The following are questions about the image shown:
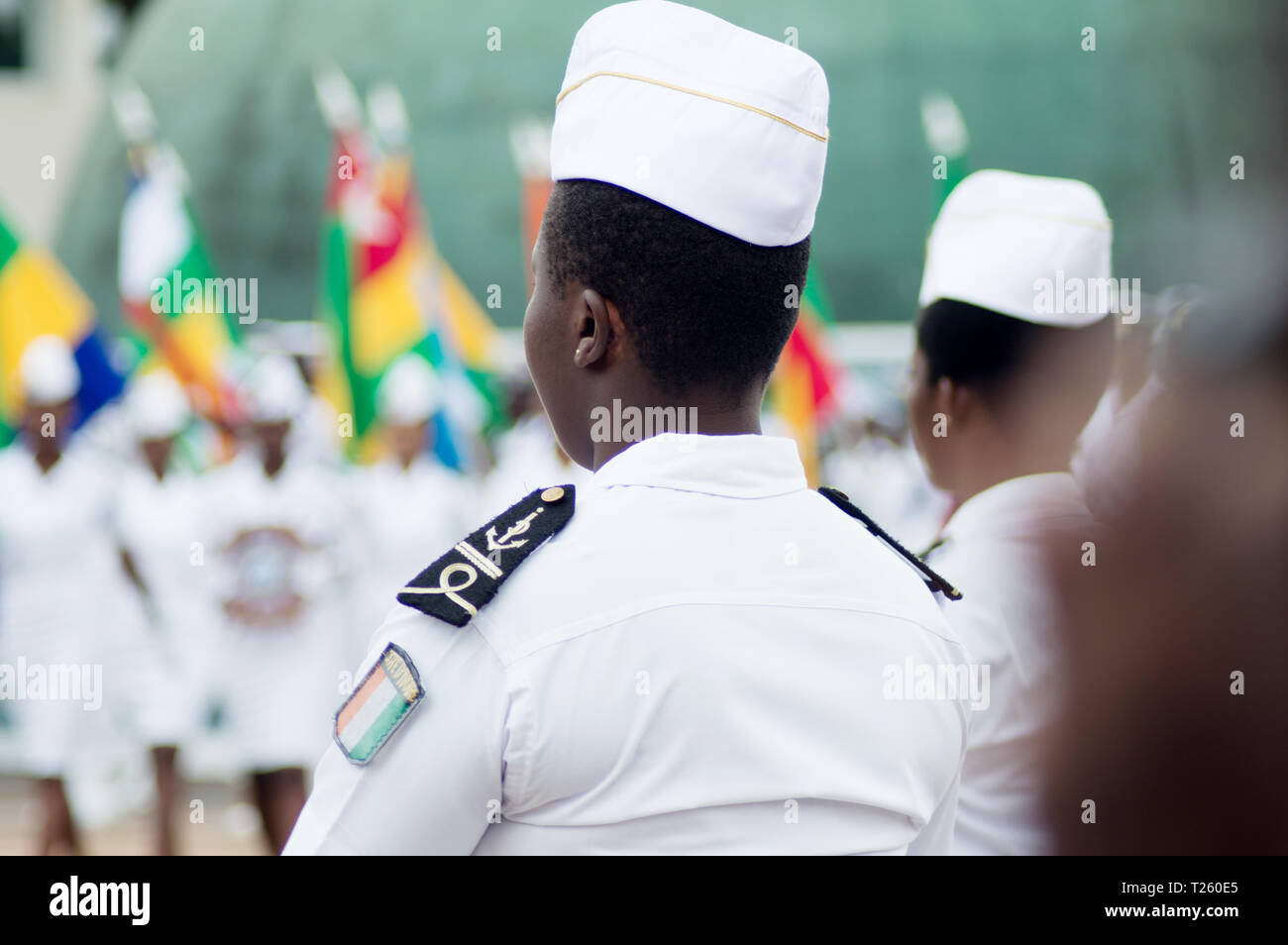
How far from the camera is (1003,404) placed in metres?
1.97

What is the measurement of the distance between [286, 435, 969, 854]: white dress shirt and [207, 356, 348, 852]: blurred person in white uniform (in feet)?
13.9

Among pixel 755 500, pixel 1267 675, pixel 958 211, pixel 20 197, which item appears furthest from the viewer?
pixel 20 197

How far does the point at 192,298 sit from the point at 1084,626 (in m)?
6.72

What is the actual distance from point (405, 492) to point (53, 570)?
1657mm

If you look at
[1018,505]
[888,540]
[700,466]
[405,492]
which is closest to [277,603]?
[405,492]

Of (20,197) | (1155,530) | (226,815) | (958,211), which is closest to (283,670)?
(226,815)

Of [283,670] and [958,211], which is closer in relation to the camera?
[958,211]

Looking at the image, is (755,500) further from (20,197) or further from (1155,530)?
(20,197)

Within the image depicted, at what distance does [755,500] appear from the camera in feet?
3.69

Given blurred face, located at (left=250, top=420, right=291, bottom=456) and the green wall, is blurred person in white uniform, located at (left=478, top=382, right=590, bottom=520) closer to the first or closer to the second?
blurred face, located at (left=250, top=420, right=291, bottom=456)

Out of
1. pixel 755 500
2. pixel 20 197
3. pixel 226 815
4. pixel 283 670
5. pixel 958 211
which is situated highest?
pixel 20 197

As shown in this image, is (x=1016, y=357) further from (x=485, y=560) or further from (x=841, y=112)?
(x=841, y=112)

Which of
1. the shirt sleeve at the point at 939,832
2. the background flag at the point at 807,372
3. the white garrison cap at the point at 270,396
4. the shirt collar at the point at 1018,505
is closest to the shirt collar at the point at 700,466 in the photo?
the shirt sleeve at the point at 939,832

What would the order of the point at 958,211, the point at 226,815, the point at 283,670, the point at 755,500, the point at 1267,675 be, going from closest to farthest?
the point at 1267,675
the point at 755,500
the point at 958,211
the point at 283,670
the point at 226,815
